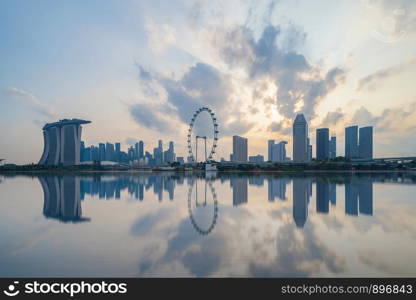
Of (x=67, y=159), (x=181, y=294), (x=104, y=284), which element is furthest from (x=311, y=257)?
(x=67, y=159)

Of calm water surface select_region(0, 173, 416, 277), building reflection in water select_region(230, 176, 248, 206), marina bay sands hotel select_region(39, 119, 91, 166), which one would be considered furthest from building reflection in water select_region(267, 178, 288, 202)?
marina bay sands hotel select_region(39, 119, 91, 166)

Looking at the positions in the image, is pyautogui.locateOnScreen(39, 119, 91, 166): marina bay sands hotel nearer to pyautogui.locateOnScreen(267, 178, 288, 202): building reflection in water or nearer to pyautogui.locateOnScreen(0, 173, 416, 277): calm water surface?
Result: pyautogui.locateOnScreen(267, 178, 288, 202): building reflection in water

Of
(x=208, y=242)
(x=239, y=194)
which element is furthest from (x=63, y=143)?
(x=208, y=242)

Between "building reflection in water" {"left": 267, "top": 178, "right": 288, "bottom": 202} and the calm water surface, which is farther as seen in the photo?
"building reflection in water" {"left": 267, "top": 178, "right": 288, "bottom": 202}

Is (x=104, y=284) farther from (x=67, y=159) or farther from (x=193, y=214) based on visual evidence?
(x=67, y=159)

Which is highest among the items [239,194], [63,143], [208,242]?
[63,143]

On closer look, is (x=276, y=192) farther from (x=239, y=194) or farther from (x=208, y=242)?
(x=208, y=242)

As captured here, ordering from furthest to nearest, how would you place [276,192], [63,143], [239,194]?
[63,143] < [276,192] < [239,194]

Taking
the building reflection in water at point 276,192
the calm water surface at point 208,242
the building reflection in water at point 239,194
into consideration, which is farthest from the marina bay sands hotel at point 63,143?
the calm water surface at point 208,242

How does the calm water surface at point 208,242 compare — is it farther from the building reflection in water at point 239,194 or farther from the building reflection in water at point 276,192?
the building reflection in water at point 276,192
